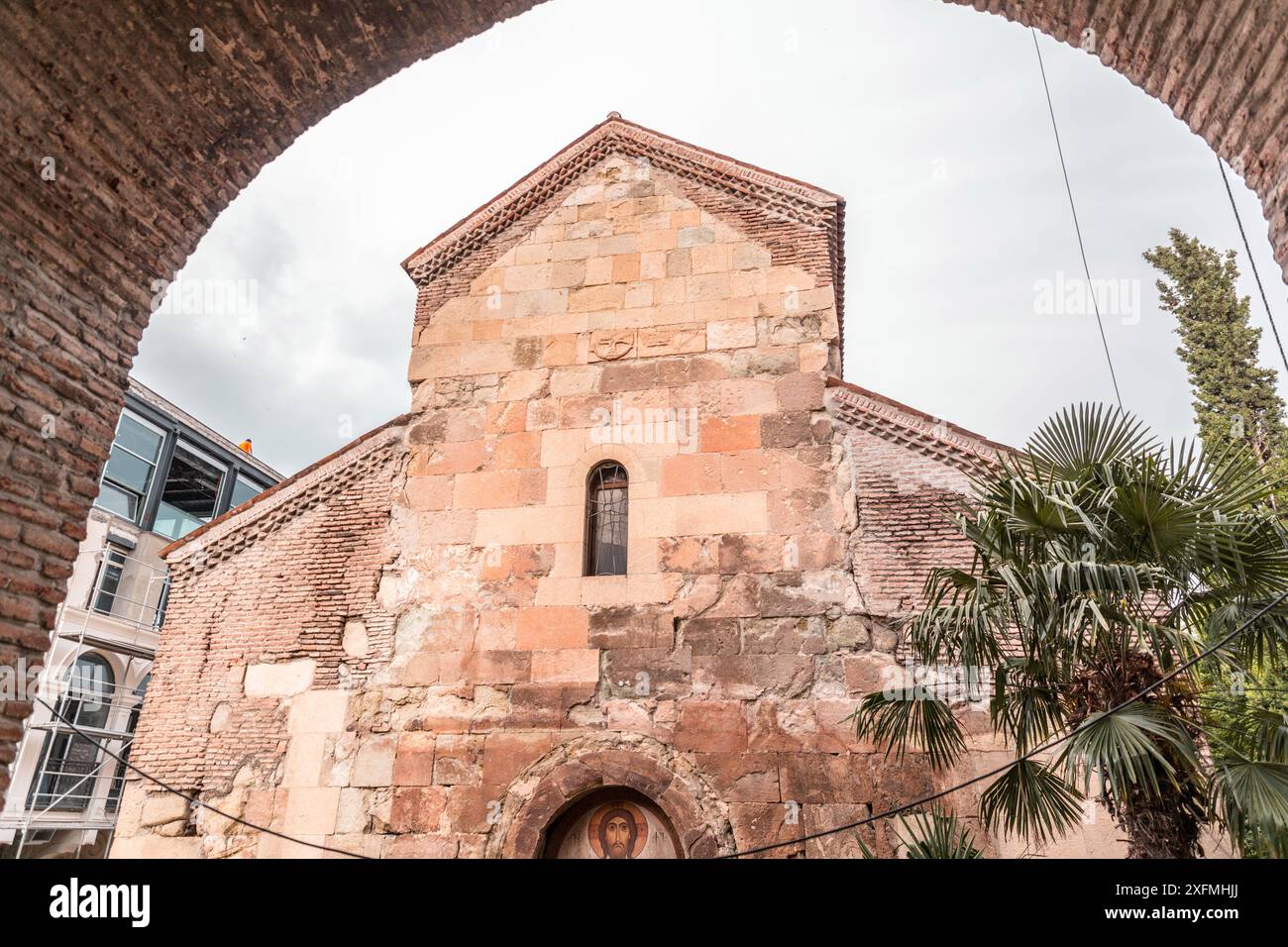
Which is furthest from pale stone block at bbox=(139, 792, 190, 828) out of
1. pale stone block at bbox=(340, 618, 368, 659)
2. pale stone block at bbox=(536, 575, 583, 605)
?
pale stone block at bbox=(536, 575, 583, 605)

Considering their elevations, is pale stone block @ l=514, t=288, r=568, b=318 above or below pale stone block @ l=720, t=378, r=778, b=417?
above

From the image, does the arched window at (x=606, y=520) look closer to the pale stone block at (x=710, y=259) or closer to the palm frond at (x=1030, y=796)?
the pale stone block at (x=710, y=259)

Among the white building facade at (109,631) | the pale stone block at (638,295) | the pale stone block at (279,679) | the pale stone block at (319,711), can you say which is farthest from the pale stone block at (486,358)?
the white building facade at (109,631)

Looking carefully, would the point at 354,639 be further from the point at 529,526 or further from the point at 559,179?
the point at 559,179

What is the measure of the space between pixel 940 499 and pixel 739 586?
208cm

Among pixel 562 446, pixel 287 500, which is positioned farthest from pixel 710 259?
pixel 287 500

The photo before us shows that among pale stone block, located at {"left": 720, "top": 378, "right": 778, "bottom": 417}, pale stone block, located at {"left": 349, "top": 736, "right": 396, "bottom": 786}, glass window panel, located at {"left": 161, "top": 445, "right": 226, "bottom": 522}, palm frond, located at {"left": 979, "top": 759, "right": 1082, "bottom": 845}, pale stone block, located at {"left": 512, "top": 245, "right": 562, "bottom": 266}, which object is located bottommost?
palm frond, located at {"left": 979, "top": 759, "right": 1082, "bottom": 845}

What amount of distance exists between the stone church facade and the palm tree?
1.79 metres

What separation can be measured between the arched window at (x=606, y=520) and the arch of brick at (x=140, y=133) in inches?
196

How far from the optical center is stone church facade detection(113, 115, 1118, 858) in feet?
25.5

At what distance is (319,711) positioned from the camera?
850cm

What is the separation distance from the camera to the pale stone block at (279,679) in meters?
8.62

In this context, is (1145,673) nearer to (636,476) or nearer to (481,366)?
(636,476)

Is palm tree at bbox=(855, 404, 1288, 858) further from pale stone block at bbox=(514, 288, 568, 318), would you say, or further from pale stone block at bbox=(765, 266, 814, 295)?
pale stone block at bbox=(514, 288, 568, 318)
